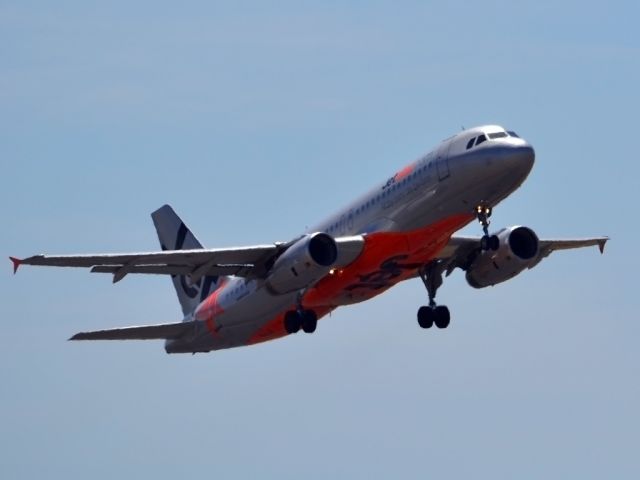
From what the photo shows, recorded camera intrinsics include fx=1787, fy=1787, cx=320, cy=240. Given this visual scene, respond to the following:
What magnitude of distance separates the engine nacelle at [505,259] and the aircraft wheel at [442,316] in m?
1.61

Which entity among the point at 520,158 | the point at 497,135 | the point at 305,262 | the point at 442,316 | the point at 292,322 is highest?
the point at 497,135

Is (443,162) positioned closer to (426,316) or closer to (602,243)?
(426,316)

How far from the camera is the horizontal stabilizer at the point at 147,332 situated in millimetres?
75688

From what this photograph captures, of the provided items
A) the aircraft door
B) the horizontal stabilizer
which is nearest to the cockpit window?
the aircraft door

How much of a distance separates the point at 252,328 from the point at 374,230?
10234 millimetres

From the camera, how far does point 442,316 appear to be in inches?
2990

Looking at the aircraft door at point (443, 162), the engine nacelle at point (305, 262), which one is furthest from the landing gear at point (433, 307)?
the aircraft door at point (443, 162)

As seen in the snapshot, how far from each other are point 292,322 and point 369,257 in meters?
5.58

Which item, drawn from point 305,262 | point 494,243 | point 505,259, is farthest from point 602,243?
point 305,262

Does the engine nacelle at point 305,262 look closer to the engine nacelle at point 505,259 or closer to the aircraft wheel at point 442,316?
the aircraft wheel at point 442,316

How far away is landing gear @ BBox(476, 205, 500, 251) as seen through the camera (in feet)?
221

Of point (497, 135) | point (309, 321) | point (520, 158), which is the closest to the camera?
point (520, 158)

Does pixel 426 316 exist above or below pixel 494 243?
below

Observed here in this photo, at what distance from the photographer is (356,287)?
72062 mm
